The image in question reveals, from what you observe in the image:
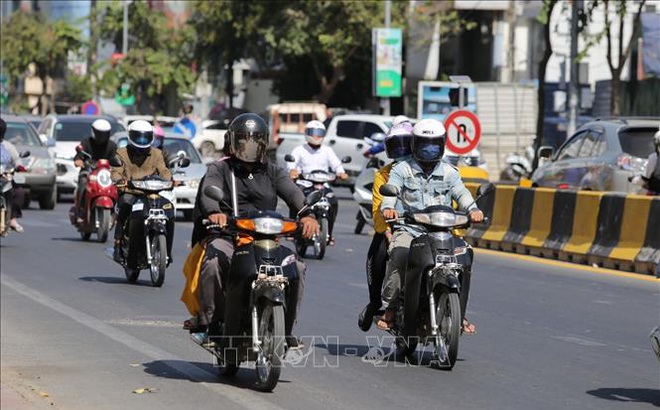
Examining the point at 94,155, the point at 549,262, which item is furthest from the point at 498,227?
the point at 94,155

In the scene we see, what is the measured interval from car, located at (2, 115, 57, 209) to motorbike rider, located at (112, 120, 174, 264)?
43.7 ft

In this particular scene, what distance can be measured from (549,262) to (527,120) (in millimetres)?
27423

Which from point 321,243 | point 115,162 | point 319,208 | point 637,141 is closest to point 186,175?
point 319,208

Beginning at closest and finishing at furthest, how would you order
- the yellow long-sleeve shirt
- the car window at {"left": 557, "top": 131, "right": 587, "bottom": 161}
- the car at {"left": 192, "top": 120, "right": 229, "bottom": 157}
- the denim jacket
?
1. the denim jacket
2. the yellow long-sleeve shirt
3. the car window at {"left": 557, "top": 131, "right": 587, "bottom": 161}
4. the car at {"left": 192, "top": 120, "right": 229, "bottom": 157}

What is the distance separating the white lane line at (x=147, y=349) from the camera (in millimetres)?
9258

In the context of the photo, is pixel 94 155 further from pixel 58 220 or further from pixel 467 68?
pixel 467 68

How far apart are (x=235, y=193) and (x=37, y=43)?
7765 cm

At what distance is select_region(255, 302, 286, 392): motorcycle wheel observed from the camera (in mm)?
9008

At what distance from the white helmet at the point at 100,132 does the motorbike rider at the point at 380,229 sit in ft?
35.3

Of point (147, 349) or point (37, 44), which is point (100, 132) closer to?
point (147, 349)

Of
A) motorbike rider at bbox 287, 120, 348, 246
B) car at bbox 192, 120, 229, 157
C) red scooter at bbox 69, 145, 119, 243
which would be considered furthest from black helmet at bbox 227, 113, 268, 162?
car at bbox 192, 120, 229, 157

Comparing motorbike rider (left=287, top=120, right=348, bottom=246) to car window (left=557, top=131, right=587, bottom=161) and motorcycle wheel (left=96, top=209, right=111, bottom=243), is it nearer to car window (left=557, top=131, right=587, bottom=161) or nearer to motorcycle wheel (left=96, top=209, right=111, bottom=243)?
motorcycle wheel (left=96, top=209, right=111, bottom=243)

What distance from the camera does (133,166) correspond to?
16.9 metres

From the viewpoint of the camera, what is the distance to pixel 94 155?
22.2 meters
